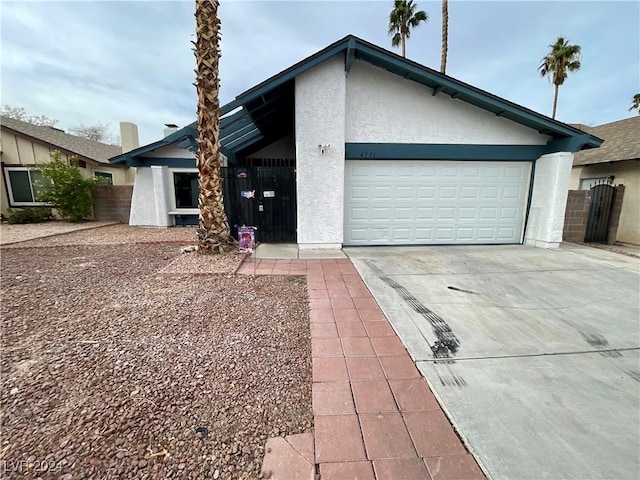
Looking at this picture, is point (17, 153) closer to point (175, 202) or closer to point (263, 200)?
point (175, 202)

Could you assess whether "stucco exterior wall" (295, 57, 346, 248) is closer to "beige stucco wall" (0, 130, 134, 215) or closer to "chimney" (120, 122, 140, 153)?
"beige stucco wall" (0, 130, 134, 215)

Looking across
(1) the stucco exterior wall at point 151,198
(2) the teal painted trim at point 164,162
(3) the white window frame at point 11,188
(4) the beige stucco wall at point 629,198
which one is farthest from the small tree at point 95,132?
(4) the beige stucco wall at point 629,198

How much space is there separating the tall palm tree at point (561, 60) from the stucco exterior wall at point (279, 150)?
20.7m

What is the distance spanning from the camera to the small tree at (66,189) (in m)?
11.5

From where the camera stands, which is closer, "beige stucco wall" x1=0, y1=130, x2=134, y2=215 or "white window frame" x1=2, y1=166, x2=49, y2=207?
"beige stucco wall" x1=0, y1=130, x2=134, y2=215

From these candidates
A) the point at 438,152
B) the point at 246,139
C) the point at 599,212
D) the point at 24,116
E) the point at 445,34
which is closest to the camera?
the point at 438,152

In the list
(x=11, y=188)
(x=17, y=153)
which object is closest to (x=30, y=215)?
(x=11, y=188)

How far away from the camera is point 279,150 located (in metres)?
12.0

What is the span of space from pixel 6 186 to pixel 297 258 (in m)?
15.3

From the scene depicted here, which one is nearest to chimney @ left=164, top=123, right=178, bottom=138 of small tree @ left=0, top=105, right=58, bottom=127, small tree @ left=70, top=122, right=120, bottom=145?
small tree @ left=0, top=105, right=58, bottom=127

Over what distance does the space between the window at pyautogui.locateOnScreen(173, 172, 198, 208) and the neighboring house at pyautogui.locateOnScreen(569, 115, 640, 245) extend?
1606cm

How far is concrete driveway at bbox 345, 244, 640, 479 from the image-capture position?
1.83 meters

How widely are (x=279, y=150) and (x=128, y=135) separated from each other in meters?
12.4

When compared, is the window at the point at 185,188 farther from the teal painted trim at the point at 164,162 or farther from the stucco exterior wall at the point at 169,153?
the stucco exterior wall at the point at 169,153
